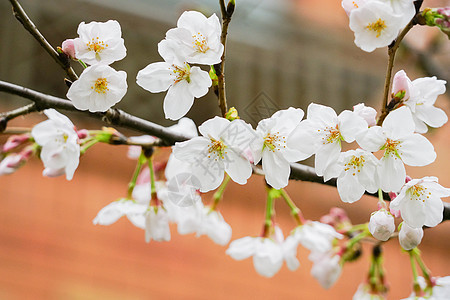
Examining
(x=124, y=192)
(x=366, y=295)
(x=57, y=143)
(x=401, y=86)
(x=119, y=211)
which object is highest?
(x=401, y=86)

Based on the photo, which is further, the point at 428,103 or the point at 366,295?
the point at 366,295

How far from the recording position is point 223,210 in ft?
7.38

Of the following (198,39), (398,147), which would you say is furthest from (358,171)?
(198,39)

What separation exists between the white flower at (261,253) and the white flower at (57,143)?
0.96 feet

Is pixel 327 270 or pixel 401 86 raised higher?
pixel 401 86

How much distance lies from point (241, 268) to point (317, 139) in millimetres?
1817

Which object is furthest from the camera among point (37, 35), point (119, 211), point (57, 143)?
point (119, 211)

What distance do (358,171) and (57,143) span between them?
0.29 meters

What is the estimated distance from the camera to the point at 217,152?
19.0 inches

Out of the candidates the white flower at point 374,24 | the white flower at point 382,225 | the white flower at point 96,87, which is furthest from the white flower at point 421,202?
the white flower at point 96,87

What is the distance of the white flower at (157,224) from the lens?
647mm

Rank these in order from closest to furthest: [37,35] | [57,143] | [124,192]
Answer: [37,35] < [57,143] < [124,192]

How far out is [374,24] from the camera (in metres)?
0.46

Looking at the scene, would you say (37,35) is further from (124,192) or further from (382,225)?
(124,192)
